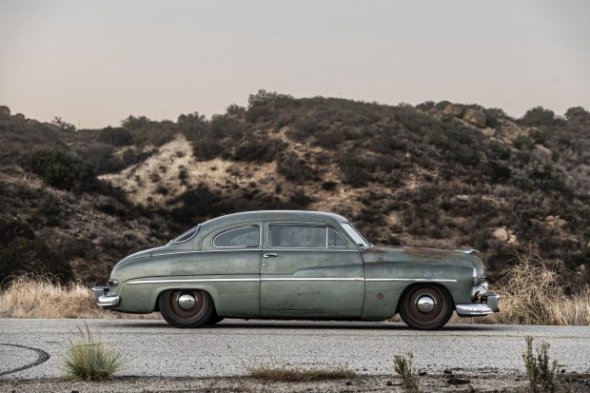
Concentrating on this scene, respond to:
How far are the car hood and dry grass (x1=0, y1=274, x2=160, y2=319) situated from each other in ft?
13.9

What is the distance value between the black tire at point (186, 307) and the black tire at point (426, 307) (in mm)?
2420

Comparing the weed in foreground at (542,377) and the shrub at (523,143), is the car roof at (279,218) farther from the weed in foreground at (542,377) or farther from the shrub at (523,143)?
the shrub at (523,143)

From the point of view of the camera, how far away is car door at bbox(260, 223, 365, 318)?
515 inches

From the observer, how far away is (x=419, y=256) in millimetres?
13312

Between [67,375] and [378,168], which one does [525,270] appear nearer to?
[67,375]

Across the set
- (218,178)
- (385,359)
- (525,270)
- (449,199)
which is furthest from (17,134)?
(385,359)

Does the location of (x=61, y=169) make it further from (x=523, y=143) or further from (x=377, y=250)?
(x=377, y=250)

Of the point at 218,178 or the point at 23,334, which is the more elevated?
the point at 218,178

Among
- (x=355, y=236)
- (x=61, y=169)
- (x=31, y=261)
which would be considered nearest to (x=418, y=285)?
(x=355, y=236)

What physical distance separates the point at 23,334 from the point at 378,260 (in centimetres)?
434

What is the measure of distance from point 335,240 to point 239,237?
1.23 m

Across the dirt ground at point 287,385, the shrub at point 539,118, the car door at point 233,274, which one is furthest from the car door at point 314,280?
the shrub at point 539,118

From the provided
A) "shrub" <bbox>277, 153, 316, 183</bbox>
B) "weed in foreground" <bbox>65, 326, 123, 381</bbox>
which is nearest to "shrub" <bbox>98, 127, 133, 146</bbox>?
"shrub" <bbox>277, 153, 316, 183</bbox>

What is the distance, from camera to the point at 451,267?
518 inches
